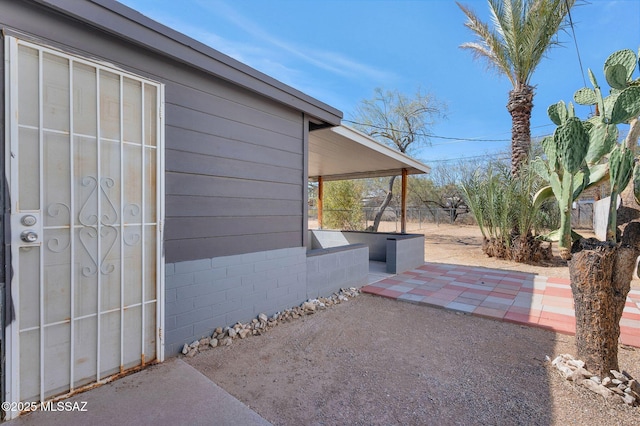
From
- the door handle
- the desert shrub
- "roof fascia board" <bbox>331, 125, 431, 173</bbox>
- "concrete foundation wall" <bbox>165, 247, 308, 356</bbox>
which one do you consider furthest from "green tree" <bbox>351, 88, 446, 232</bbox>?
the door handle

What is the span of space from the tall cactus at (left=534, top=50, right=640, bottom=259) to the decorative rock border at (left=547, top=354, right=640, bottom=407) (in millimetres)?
814

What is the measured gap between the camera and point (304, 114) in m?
3.66

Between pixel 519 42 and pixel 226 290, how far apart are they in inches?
338

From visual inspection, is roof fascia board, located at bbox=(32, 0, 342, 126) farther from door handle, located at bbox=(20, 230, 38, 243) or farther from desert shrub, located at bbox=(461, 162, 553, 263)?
desert shrub, located at bbox=(461, 162, 553, 263)

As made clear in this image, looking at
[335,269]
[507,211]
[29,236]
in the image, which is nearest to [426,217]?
[507,211]

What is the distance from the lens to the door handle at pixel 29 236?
5.60 feet

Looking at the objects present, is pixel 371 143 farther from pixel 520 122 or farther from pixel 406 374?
pixel 520 122

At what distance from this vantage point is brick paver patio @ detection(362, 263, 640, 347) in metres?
3.38

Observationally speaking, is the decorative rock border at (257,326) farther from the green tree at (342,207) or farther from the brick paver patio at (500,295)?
the green tree at (342,207)

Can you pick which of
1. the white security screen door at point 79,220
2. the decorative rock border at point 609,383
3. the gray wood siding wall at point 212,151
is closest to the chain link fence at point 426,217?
the gray wood siding wall at point 212,151

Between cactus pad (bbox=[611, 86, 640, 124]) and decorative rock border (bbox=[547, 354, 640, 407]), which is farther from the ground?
cactus pad (bbox=[611, 86, 640, 124])

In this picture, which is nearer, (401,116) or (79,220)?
(79,220)

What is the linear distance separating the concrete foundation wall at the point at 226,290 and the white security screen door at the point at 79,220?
0.14m

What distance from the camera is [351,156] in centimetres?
588
